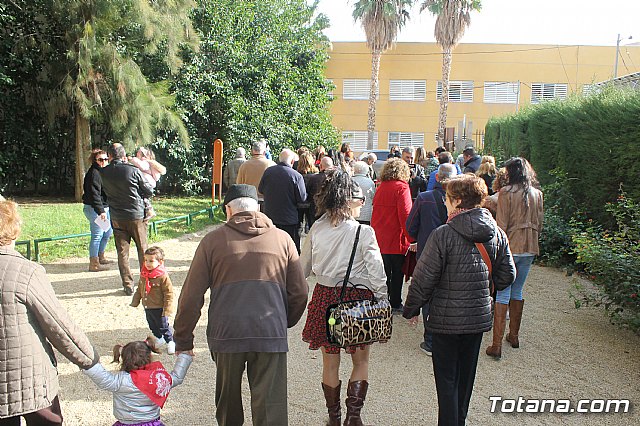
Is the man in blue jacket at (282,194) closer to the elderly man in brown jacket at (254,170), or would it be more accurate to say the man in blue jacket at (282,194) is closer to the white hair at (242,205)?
the elderly man in brown jacket at (254,170)

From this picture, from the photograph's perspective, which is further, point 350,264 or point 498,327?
point 498,327

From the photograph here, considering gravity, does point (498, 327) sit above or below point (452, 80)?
below

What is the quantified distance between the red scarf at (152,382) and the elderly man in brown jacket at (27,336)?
0.42 meters

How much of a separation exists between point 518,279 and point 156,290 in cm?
360

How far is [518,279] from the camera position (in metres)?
5.94

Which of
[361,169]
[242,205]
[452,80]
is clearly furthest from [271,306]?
[452,80]

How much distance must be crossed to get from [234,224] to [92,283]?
5694mm

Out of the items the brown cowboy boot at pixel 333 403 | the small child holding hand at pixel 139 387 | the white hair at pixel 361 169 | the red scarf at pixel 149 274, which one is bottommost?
the brown cowboy boot at pixel 333 403

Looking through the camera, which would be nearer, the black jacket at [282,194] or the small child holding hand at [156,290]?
the small child holding hand at [156,290]

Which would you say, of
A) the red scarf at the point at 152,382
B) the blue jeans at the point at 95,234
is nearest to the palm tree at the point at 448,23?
the blue jeans at the point at 95,234

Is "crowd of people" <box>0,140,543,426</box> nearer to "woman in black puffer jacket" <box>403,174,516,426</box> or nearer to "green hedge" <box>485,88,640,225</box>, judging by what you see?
"woman in black puffer jacket" <box>403,174,516,426</box>

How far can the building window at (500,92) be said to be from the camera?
1382 inches

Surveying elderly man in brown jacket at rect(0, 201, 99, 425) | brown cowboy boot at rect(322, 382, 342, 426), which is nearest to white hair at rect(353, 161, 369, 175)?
brown cowboy boot at rect(322, 382, 342, 426)

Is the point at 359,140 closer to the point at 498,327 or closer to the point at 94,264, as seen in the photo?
the point at 94,264
